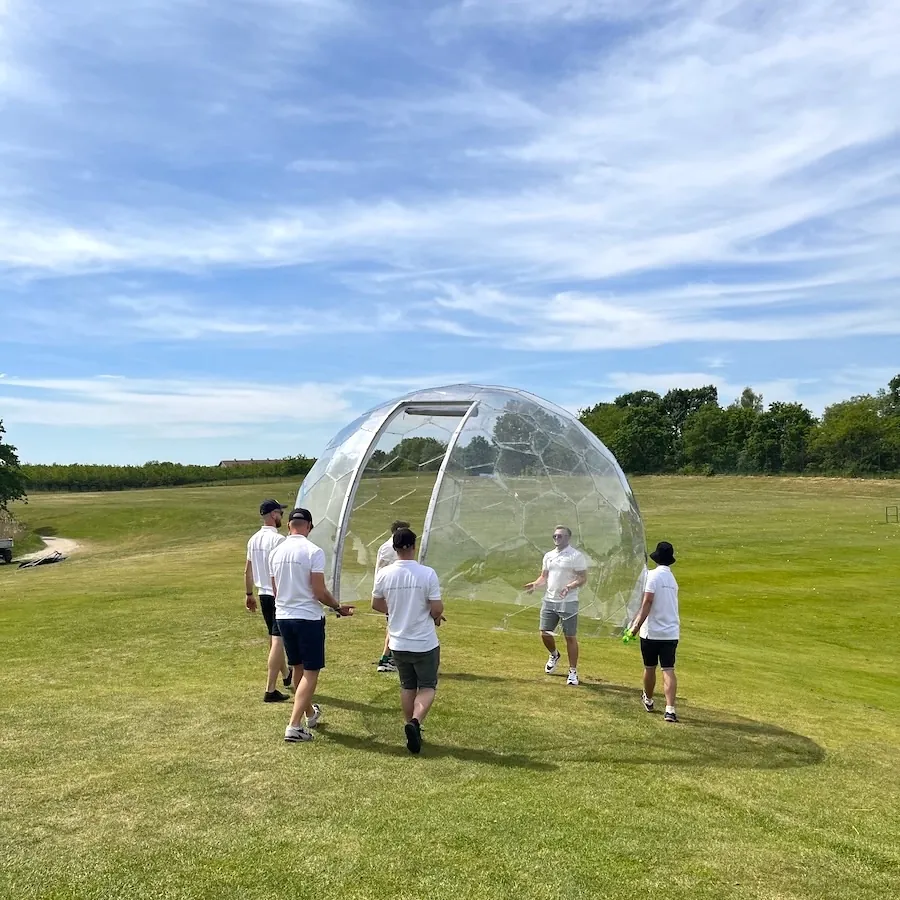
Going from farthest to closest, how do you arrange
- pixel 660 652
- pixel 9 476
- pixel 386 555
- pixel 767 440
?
pixel 767 440
pixel 9 476
pixel 386 555
pixel 660 652

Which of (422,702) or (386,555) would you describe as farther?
(386,555)

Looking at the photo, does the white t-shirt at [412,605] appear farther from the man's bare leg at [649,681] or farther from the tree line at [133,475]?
the tree line at [133,475]

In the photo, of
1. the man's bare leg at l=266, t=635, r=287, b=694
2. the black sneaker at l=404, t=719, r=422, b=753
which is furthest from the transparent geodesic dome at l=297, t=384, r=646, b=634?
the black sneaker at l=404, t=719, r=422, b=753

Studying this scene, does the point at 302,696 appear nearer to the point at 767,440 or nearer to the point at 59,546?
the point at 59,546

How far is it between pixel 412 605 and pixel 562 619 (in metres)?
3.01

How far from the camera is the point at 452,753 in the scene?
702 centimetres

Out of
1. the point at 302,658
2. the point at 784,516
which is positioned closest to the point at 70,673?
the point at 302,658

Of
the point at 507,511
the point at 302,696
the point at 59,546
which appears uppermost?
the point at 507,511

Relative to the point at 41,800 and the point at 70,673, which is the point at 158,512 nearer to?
the point at 70,673

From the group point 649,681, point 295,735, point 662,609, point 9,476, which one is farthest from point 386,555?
point 9,476

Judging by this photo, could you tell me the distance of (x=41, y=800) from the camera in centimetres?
571

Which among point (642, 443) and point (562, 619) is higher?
point (642, 443)

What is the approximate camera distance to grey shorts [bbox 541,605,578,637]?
31.2ft

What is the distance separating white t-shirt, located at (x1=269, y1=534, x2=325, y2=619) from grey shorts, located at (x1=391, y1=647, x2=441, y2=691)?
0.88m
